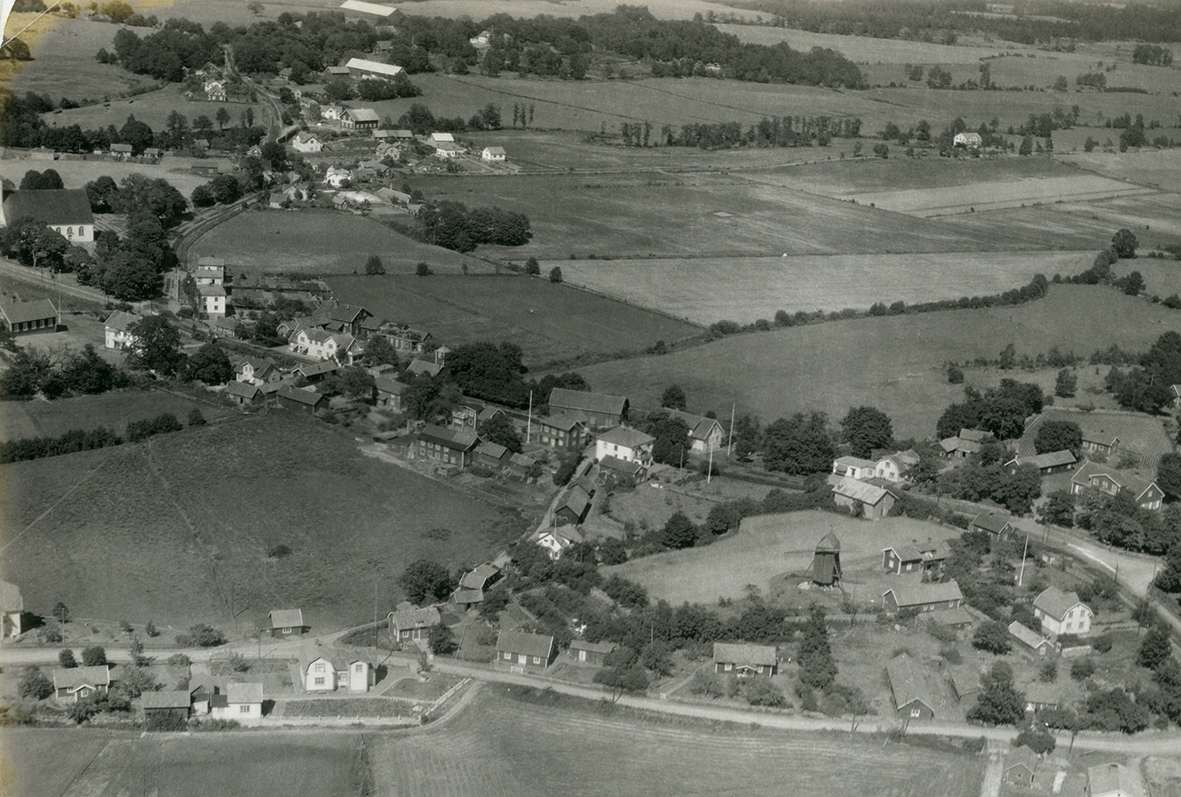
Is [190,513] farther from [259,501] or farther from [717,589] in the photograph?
[717,589]

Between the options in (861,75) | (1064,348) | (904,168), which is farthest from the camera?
(861,75)

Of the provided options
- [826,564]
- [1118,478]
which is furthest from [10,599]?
[1118,478]

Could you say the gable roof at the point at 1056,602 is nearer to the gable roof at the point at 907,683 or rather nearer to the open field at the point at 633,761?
the gable roof at the point at 907,683

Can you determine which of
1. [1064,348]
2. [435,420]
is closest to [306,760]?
[435,420]

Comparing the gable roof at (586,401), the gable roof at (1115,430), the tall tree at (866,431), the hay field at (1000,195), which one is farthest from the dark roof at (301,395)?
the hay field at (1000,195)

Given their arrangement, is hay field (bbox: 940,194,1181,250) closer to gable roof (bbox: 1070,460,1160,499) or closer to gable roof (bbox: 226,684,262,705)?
gable roof (bbox: 1070,460,1160,499)

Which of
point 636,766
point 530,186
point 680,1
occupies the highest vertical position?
point 680,1

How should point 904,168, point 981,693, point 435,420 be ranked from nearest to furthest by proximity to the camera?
point 981,693 → point 435,420 → point 904,168

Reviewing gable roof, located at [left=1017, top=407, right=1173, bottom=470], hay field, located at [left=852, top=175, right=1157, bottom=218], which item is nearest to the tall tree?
gable roof, located at [left=1017, top=407, right=1173, bottom=470]
